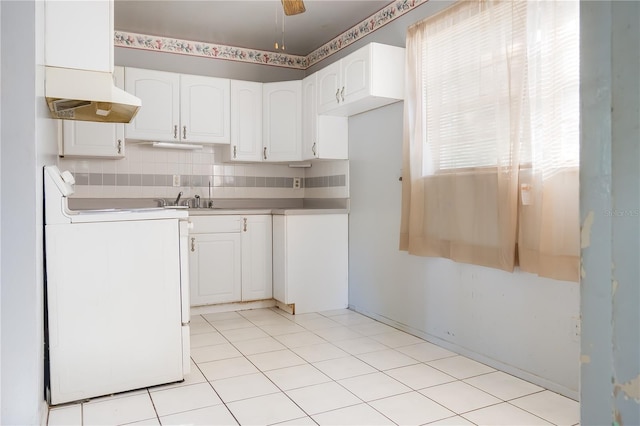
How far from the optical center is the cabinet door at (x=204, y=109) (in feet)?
13.6

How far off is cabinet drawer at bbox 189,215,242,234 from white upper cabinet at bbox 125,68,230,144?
30.8 inches

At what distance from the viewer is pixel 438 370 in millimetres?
2609

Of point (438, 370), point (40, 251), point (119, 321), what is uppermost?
point (40, 251)

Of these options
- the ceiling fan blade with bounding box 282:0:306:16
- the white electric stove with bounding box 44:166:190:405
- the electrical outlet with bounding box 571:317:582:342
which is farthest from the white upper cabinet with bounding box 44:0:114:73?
the electrical outlet with bounding box 571:317:582:342

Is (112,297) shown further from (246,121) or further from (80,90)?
(246,121)

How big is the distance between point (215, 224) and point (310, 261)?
0.90 metres

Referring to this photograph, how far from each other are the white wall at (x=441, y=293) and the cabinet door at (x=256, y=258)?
2.52ft

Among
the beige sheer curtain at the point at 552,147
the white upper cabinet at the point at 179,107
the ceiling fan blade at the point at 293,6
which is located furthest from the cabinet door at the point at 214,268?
the beige sheer curtain at the point at 552,147

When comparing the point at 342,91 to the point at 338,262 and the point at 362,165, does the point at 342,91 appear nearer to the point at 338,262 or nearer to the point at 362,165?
the point at 362,165

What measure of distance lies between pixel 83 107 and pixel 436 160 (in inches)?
86.7

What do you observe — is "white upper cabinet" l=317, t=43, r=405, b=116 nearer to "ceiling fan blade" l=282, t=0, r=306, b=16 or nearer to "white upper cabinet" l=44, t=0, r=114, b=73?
"ceiling fan blade" l=282, t=0, r=306, b=16

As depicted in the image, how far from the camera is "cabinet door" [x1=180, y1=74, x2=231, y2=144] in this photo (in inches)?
164

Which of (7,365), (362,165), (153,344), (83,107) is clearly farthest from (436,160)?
(7,365)

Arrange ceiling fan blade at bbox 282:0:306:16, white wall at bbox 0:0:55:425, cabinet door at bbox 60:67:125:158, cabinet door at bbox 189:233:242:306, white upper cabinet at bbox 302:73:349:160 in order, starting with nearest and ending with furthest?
1. white wall at bbox 0:0:55:425
2. ceiling fan blade at bbox 282:0:306:16
3. cabinet door at bbox 60:67:125:158
4. cabinet door at bbox 189:233:242:306
5. white upper cabinet at bbox 302:73:349:160
